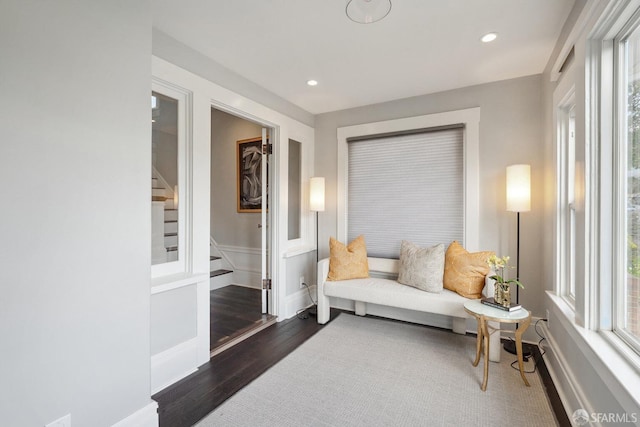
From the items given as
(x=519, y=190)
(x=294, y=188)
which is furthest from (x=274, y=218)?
(x=519, y=190)

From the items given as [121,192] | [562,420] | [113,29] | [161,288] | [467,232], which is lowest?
[562,420]

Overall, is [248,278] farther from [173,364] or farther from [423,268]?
[423,268]

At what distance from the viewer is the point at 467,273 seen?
271cm

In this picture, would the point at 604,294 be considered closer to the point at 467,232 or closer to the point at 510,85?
the point at 467,232

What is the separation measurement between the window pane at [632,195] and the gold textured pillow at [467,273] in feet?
3.96

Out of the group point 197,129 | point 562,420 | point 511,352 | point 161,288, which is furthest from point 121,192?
point 511,352

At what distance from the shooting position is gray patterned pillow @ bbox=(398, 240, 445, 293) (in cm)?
284

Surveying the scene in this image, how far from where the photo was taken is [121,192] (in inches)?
61.7

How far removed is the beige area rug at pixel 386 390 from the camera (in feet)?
5.88

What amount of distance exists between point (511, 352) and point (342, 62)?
3.01 metres

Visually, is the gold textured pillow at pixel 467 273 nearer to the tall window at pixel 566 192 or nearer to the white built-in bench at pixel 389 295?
the white built-in bench at pixel 389 295

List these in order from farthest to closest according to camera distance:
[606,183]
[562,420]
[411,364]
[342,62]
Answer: [342,62] < [411,364] < [562,420] < [606,183]

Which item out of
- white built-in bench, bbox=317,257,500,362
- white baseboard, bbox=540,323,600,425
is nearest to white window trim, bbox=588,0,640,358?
white baseboard, bbox=540,323,600,425

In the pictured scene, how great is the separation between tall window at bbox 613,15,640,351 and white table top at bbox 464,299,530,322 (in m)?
0.63
